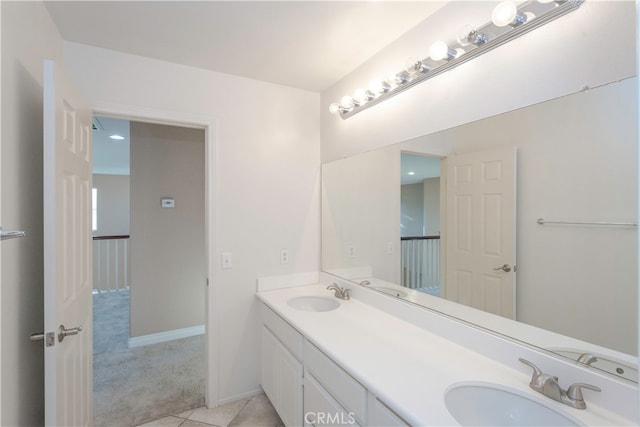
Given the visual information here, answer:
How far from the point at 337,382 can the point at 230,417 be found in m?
1.20

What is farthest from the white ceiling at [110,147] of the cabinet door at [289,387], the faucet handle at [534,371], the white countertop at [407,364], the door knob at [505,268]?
the faucet handle at [534,371]

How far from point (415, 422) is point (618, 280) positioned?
2.58 ft

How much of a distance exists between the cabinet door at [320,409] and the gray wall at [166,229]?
1924mm

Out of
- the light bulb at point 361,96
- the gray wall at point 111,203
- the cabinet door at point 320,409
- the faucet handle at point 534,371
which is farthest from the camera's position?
the gray wall at point 111,203

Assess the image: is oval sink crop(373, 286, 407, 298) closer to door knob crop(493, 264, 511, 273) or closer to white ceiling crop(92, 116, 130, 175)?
door knob crop(493, 264, 511, 273)

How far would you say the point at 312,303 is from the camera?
2260 mm

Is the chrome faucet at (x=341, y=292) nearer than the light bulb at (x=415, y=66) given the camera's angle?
No

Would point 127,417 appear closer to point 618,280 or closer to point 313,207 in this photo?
point 313,207

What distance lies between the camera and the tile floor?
199 cm

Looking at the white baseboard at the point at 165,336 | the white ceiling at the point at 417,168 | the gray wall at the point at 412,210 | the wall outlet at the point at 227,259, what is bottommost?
the white baseboard at the point at 165,336

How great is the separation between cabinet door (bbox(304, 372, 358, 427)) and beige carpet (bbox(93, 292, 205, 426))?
110 cm

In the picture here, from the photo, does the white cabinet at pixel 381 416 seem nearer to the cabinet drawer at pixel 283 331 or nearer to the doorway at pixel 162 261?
the cabinet drawer at pixel 283 331

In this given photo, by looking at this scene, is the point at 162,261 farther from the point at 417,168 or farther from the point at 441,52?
the point at 441,52

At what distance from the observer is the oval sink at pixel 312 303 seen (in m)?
2.17
